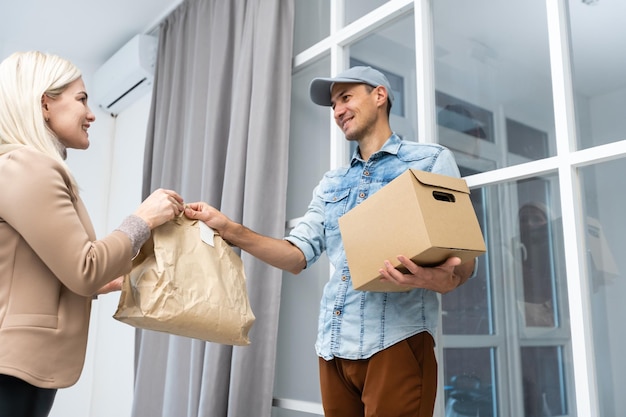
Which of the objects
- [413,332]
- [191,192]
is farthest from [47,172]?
[191,192]

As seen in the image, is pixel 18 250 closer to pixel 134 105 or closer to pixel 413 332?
pixel 413 332

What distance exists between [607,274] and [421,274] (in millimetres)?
460

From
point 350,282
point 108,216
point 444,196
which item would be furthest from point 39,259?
point 108,216

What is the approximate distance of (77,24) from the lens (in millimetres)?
3547

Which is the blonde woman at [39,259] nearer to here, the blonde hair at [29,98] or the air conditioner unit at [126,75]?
the blonde hair at [29,98]

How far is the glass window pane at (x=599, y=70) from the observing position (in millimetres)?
1419

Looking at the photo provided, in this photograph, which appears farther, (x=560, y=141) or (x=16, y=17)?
(x=16, y=17)

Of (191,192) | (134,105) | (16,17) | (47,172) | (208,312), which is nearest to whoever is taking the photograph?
(47,172)

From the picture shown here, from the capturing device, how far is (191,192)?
9.11 feet

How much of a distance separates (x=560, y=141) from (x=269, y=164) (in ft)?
3.76

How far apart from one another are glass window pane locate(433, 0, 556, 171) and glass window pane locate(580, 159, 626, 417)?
0.58 feet

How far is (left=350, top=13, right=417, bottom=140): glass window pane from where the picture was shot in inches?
76.7

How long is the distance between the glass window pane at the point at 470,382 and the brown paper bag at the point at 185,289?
0.62m

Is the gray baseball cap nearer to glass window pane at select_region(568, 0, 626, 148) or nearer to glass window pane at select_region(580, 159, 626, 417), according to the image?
glass window pane at select_region(568, 0, 626, 148)
